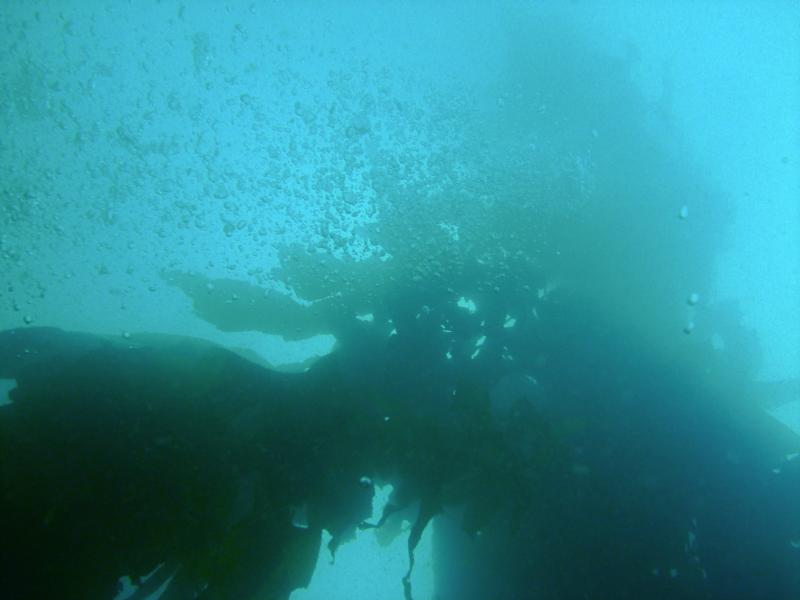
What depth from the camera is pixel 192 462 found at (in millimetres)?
5871

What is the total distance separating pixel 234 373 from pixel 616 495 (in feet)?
19.7

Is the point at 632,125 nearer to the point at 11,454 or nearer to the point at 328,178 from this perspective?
the point at 328,178

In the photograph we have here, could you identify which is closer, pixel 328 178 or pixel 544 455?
pixel 544 455

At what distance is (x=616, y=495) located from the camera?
22.6 feet

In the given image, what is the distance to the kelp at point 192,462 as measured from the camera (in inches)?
206

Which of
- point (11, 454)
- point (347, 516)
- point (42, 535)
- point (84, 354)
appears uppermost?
point (84, 354)

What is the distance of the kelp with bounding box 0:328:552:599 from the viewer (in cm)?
523

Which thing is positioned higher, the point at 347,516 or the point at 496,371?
the point at 496,371

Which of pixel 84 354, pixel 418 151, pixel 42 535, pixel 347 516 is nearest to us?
pixel 42 535

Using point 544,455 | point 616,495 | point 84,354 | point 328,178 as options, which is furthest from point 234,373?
point 616,495

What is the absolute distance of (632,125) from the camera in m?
8.30

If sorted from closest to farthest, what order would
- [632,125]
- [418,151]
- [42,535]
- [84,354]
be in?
[42,535], [84,354], [418,151], [632,125]

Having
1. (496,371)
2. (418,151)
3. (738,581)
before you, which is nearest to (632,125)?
(418,151)

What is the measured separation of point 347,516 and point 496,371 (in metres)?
3.29
